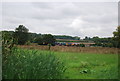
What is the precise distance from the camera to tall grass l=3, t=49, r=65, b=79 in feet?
10.5

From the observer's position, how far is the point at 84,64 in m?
4.68

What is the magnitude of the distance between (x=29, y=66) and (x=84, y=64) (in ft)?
6.44

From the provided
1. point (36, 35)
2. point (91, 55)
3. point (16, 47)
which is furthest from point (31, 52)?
point (91, 55)

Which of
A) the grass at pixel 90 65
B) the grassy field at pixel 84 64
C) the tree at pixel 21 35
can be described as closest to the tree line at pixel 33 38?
the tree at pixel 21 35

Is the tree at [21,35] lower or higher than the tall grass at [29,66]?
higher

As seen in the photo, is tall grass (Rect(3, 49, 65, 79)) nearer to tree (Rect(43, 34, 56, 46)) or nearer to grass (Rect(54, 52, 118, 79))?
grass (Rect(54, 52, 118, 79))

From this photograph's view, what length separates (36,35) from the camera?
14.7 feet

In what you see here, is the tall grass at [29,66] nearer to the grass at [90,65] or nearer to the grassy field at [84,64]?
the grassy field at [84,64]

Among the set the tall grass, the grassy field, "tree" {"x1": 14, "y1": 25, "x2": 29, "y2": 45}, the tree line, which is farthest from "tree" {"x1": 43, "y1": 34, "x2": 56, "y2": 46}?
the tall grass

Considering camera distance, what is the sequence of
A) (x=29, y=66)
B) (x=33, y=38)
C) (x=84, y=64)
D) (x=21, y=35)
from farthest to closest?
(x=84, y=64)
(x=33, y=38)
(x=21, y=35)
(x=29, y=66)

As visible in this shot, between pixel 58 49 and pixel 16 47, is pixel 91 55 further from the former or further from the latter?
pixel 16 47

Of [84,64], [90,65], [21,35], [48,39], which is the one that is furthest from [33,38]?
[90,65]

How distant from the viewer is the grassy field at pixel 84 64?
3.51m

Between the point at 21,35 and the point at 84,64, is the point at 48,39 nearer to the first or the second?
the point at 21,35
